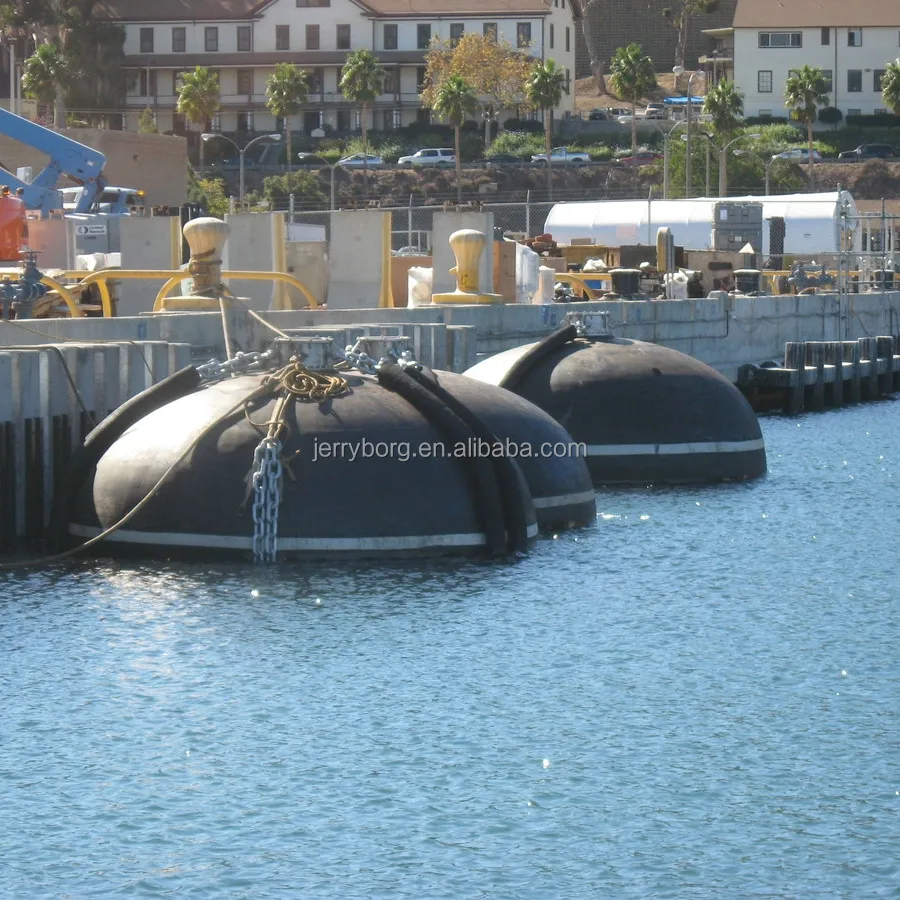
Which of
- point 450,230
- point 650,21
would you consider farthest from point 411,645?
point 650,21

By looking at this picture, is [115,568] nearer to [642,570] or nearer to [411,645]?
[411,645]

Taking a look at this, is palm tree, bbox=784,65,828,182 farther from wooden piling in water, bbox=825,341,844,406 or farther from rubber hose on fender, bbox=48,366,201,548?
rubber hose on fender, bbox=48,366,201,548

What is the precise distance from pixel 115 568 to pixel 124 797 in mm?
6910

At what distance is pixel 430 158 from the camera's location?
4820 inches

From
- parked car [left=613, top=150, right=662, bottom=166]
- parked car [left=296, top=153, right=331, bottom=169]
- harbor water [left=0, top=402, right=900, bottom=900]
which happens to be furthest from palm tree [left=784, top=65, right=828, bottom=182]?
harbor water [left=0, top=402, right=900, bottom=900]

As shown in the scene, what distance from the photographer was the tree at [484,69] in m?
130

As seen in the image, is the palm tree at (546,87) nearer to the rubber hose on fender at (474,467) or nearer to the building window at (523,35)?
the building window at (523,35)

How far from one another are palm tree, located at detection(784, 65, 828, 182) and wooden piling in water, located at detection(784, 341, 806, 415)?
85.3 meters

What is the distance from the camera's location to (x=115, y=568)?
20094 millimetres

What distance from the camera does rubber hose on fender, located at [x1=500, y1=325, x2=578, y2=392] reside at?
26.4m

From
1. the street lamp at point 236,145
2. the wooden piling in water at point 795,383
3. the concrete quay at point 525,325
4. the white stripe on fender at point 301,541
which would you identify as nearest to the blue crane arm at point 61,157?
the concrete quay at point 525,325

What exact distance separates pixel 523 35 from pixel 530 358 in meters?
115

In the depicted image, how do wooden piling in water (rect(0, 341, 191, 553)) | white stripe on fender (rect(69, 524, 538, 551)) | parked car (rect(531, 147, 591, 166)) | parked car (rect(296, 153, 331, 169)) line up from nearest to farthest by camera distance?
white stripe on fender (rect(69, 524, 538, 551)), wooden piling in water (rect(0, 341, 191, 553)), parked car (rect(531, 147, 591, 166)), parked car (rect(296, 153, 331, 169))

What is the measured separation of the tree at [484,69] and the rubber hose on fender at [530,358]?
4053 inches
